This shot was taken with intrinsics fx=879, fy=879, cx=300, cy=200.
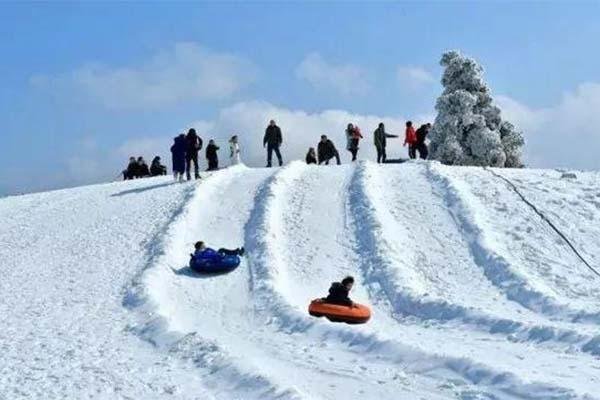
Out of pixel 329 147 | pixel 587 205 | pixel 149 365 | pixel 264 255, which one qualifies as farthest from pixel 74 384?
pixel 329 147

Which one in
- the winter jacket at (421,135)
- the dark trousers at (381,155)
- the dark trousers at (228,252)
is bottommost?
the dark trousers at (228,252)

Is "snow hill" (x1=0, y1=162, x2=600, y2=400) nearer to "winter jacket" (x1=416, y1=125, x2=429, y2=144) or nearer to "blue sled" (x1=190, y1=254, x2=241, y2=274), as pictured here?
"blue sled" (x1=190, y1=254, x2=241, y2=274)

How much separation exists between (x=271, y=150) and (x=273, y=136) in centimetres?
57

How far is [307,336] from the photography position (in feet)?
46.2

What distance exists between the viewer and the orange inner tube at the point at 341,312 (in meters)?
15.6

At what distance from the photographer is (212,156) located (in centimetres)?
3409

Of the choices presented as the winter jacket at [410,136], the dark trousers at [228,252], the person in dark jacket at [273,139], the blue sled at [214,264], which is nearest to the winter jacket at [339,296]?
the blue sled at [214,264]

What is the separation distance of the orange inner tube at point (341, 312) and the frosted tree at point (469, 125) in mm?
27113

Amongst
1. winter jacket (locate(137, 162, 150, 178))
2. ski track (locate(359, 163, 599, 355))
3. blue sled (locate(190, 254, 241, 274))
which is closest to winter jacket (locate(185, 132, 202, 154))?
ski track (locate(359, 163, 599, 355))

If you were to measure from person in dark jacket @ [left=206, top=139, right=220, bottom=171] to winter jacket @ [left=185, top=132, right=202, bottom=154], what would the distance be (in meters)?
4.38

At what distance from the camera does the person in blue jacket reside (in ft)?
65.7

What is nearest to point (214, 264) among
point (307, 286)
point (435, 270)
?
point (307, 286)

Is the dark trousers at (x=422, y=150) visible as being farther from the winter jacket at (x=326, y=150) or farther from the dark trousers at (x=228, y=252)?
the dark trousers at (x=228, y=252)

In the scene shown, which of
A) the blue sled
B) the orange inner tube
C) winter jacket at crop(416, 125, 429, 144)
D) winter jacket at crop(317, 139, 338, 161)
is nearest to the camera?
the orange inner tube
